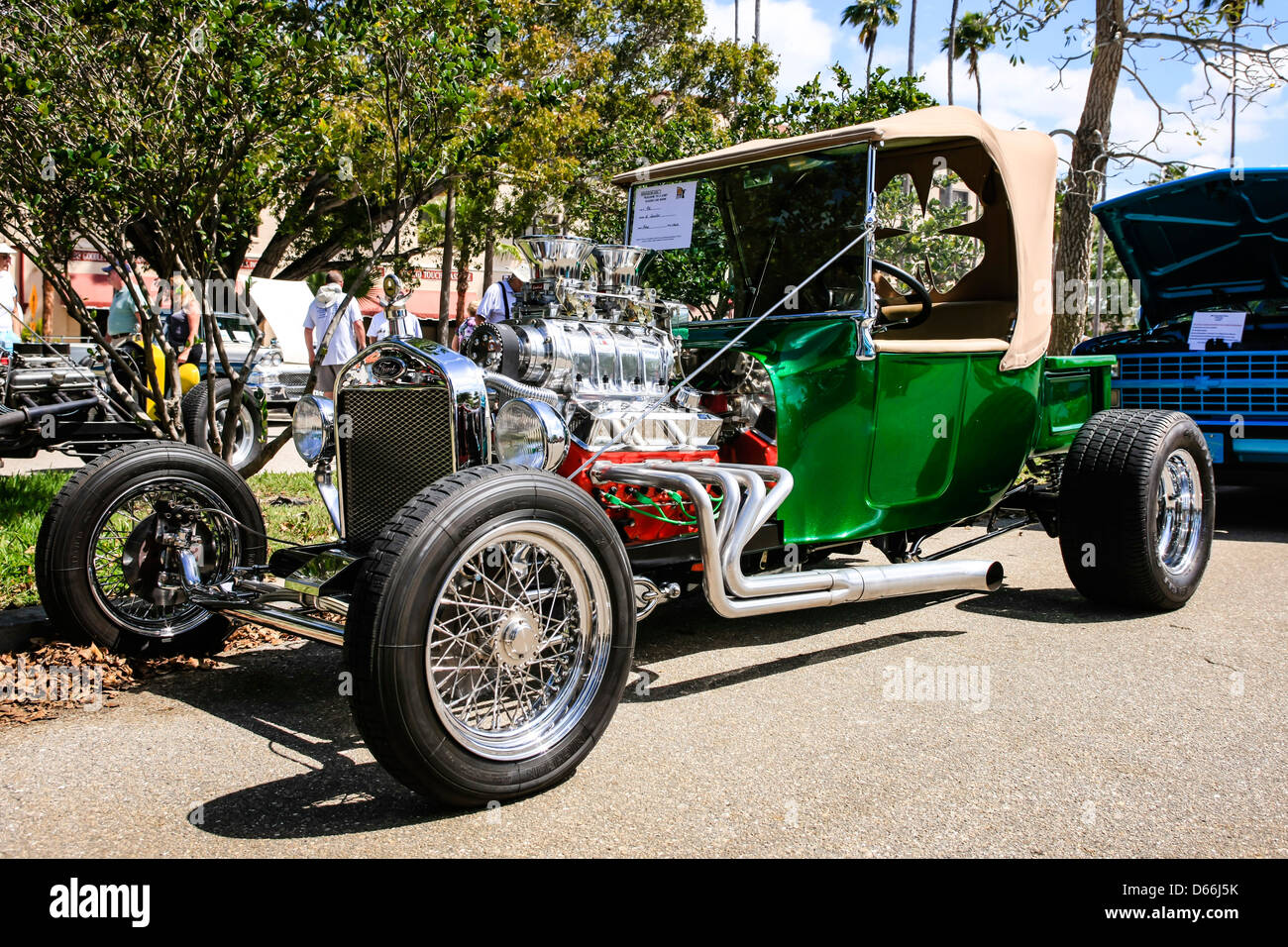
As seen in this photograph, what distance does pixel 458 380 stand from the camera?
12.4 ft

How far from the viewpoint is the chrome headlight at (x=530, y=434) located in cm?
369

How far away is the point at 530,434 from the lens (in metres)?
3.71

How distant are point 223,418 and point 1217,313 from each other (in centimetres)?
803

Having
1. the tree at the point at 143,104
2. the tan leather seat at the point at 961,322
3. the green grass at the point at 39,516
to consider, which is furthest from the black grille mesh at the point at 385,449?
the tan leather seat at the point at 961,322

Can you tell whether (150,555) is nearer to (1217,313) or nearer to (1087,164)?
(1217,313)

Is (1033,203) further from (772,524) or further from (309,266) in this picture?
(309,266)

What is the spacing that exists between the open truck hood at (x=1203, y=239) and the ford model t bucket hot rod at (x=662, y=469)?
226cm

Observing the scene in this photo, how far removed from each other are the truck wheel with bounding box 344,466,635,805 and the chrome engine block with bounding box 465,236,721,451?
0.95 metres

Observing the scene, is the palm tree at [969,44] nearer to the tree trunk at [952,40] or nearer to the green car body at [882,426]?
the tree trunk at [952,40]

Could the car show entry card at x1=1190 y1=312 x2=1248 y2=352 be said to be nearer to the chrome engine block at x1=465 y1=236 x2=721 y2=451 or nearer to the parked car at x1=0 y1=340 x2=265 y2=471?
the chrome engine block at x1=465 y1=236 x2=721 y2=451

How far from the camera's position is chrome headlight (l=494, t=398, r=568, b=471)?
12.1 feet

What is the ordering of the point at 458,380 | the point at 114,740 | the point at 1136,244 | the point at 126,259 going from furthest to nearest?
the point at 1136,244, the point at 126,259, the point at 458,380, the point at 114,740

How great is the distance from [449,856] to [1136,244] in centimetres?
765
